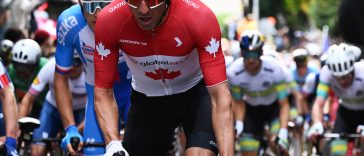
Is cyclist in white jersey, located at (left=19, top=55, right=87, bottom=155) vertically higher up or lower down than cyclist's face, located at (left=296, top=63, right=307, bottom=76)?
higher up

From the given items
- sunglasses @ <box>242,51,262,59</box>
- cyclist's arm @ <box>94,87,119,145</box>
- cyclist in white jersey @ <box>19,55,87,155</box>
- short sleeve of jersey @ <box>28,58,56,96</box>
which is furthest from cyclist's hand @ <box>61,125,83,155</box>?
sunglasses @ <box>242,51,262,59</box>

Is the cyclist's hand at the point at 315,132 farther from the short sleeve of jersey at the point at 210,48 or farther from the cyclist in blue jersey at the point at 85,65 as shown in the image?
the short sleeve of jersey at the point at 210,48

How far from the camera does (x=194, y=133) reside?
6020 millimetres

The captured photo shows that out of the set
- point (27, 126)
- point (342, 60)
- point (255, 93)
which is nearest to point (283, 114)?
point (255, 93)

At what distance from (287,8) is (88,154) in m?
63.2

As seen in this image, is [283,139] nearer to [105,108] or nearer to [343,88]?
[343,88]

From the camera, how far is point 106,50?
5867 millimetres

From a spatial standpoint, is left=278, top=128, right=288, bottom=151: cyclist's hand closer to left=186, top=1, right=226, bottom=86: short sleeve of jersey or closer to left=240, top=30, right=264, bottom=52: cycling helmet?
left=240, top=30, right=264, bottom=52: cycling helmet

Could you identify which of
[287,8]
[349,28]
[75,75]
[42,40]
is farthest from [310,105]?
[287,8]

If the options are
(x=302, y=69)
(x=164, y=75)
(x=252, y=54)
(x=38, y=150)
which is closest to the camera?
(x=164, y=75)

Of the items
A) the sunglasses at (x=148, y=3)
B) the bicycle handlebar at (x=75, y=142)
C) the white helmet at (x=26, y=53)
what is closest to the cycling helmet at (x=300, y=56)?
the white helmet at (x=26, y=53)

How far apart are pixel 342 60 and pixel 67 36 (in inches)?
146

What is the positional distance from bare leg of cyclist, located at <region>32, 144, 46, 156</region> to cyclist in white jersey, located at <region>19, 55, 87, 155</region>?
36 cm

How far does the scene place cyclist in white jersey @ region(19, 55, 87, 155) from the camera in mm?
9914
